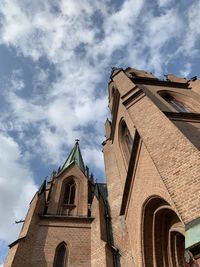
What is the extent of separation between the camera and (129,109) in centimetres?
891

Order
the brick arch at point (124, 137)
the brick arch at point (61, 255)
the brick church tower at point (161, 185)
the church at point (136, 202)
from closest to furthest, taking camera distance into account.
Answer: the brick church tower at point (161, 185) < the church at point (136, 202) < the brick arch at point (61, 255) < the brick arch at point (124, 137)

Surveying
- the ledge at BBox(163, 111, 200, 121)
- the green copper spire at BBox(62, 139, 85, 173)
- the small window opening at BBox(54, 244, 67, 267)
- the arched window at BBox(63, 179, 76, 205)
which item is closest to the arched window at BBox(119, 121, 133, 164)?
the ledge at BBox(163, 111, 200, 121)

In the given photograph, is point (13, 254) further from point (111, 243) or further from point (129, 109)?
point (129, 109)

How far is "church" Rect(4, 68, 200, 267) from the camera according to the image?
5.26 meters

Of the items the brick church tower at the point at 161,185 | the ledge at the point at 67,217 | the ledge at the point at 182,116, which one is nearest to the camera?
the brick church tower at the point at 161,185

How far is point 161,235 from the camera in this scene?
741 cm

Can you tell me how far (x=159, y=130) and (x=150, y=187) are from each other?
1633 millimetres

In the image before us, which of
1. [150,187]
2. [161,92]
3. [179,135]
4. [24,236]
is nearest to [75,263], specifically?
[24,236]

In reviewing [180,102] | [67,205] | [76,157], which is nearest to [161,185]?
[180,102]

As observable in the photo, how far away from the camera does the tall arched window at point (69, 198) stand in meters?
13.3

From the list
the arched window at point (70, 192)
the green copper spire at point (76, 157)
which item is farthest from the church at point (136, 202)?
the green copper spire at point (76, 157)

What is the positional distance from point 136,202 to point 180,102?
19.6 ft

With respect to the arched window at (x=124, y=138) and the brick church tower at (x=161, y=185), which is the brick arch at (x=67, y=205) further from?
the arched window at (x=124, y=138)

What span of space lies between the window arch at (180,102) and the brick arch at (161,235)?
4.95 meters
